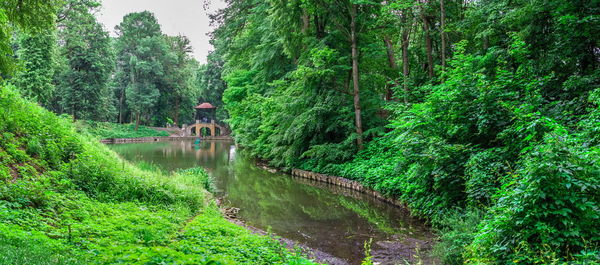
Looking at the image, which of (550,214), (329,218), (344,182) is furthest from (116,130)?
(550,214)

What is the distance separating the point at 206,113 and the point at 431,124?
5847 centimetres

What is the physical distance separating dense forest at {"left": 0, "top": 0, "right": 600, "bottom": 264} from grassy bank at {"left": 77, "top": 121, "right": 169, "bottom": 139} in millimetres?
22761

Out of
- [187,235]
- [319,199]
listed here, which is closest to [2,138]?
[187,235]

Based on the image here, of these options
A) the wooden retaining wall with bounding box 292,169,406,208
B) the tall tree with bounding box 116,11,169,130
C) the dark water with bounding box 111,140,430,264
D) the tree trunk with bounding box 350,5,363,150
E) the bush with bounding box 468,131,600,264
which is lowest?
the dark water with bounding box 111,140,430,264

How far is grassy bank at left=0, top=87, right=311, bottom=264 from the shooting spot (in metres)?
3.80

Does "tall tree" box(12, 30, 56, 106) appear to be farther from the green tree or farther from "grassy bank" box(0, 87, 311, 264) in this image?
the green tree

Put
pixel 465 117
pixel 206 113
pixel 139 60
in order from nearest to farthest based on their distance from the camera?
pixel 465 117 → pixel 139 60 → pixel 206 113

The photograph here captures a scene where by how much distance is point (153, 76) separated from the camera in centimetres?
5366

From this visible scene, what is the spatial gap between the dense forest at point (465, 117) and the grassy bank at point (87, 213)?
317 cm

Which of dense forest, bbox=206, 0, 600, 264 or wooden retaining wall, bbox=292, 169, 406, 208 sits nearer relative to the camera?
dense forest, bbox=206, 0, 600, 264

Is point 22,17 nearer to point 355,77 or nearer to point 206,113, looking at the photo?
point 355,77

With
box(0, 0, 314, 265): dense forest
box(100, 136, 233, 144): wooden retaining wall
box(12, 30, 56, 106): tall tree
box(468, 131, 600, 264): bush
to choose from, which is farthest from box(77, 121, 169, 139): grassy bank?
box(468, 131, 600, 264): bush

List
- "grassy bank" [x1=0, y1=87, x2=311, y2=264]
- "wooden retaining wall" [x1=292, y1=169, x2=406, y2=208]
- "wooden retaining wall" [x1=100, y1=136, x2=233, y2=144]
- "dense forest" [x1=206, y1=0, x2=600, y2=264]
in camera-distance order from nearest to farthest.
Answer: "grassy bank" [x1=0, y1=87, x2=311, y2=264] → "dense forest" [x1=206, y1=0, x2=600, y2=264] → "wooden retaining wall" [x1=292, y1=169, x2=406, y2=208] → "wooden retaining wall" [x1=100, y1=136, x2=233, y2=144]

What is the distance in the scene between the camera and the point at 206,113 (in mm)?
64062
